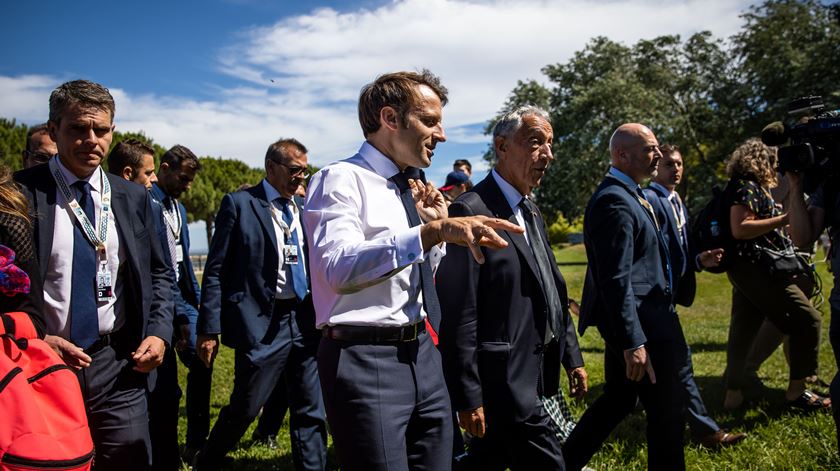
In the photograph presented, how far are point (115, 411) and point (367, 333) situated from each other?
4.69 feet

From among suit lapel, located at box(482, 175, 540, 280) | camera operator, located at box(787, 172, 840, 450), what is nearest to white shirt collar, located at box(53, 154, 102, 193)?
suit lapel, located at box(482, 175, 540, 280)

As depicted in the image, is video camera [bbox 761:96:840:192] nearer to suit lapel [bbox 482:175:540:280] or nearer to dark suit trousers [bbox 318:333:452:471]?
suit lapel [bbox 482:175:540:280]

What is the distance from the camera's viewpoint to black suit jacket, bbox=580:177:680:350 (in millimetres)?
3812

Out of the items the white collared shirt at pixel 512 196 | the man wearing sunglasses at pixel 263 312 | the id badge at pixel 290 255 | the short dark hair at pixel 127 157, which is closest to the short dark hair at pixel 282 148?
the man wearing sunglasses at pixel 263 312

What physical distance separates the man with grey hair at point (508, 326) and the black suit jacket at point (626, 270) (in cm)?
39

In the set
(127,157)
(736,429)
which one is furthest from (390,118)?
(736,429)

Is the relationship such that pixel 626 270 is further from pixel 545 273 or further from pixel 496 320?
pixel 496 320

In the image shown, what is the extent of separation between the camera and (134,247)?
3.24m

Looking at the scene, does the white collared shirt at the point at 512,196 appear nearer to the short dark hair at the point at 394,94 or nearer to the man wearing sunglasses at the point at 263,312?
the short dark hair at the point at 394,94

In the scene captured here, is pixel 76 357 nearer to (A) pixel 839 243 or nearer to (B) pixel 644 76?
(A) pixel 839 243

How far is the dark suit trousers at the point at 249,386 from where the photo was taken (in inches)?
174

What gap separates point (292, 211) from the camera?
504 centimetres

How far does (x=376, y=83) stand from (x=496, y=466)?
217 cm

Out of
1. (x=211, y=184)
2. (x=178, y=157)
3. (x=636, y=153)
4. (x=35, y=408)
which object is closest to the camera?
(x=35, y=408)
